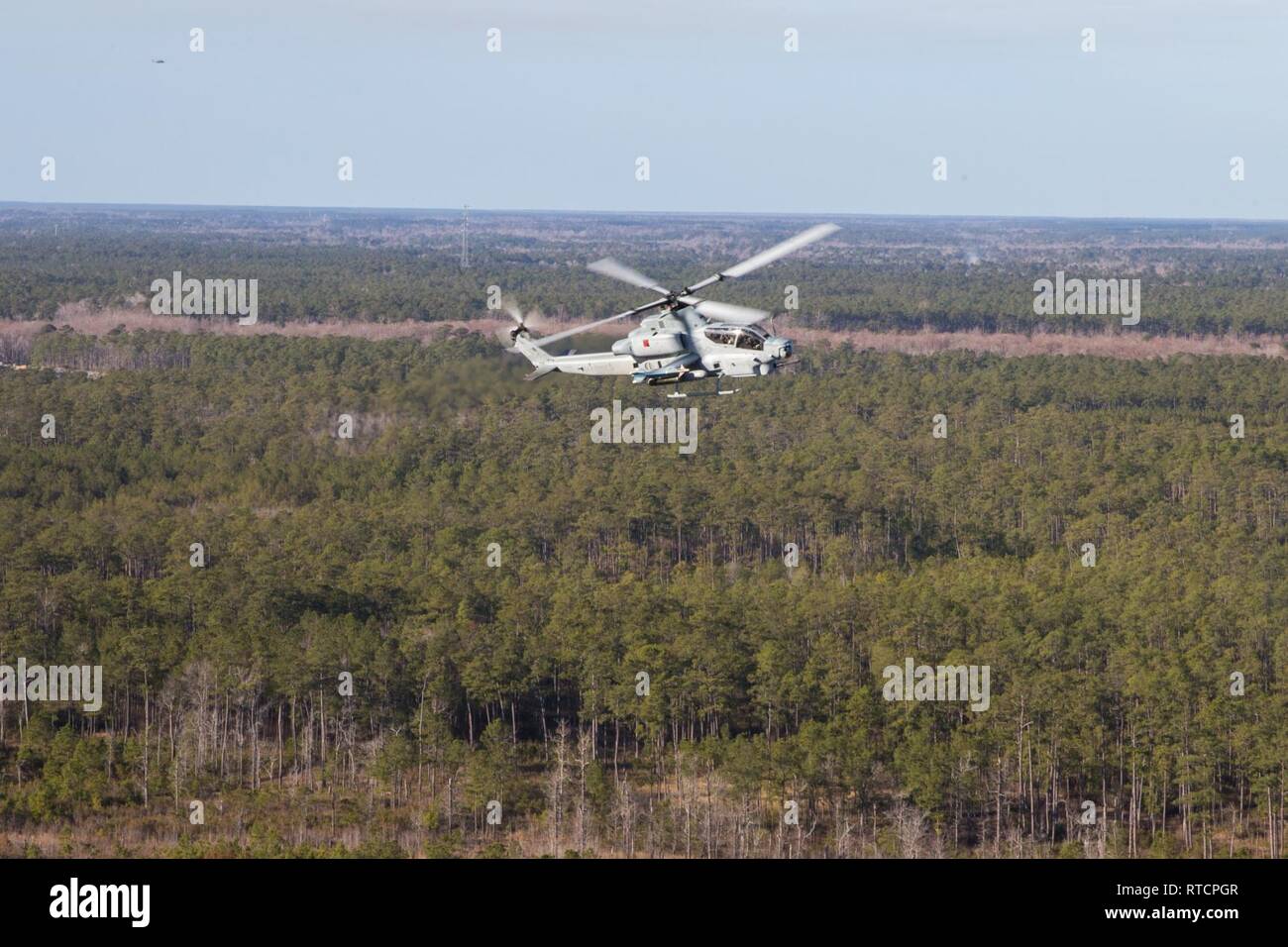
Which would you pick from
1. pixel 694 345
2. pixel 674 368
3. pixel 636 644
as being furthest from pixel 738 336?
pixel 636 644

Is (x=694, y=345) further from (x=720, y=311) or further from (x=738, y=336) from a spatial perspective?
(x=720, y=311)

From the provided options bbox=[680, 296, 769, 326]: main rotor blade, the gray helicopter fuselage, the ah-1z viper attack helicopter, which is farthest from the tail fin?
bbox=[680, 296, 769, 326]: main rotor blade

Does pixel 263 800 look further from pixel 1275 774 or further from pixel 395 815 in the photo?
pixel 1275 774

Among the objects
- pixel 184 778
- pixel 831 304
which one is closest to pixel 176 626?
pixel 184 778

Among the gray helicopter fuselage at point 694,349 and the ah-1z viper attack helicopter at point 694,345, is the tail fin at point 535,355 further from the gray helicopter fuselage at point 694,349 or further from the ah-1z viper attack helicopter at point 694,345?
the gray helicopter fuselage at point 694,349

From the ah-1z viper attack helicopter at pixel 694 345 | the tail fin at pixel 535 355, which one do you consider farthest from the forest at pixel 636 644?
the ah-1z viper attack helicopter at pixel 694 345

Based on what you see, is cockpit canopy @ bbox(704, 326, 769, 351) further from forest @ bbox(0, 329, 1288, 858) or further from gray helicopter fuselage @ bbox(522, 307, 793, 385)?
forest @ bbox(0, 329, 1288, 858)

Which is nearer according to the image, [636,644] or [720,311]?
[720,311]
